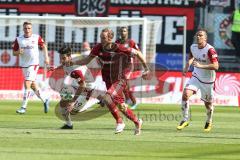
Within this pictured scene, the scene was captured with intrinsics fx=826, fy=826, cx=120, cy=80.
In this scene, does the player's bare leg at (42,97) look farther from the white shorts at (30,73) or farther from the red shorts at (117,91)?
the red shorts at (117,91)

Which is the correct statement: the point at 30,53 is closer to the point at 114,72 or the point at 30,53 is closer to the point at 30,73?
the point at 30,73

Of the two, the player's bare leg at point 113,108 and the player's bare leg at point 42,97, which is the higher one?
the player's bare leg at point 113,108

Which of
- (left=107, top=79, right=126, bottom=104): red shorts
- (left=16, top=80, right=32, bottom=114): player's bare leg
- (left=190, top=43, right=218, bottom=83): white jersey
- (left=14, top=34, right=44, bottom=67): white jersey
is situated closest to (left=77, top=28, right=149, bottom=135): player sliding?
(left=107, top=79, right=126, bottom=104): red shorts

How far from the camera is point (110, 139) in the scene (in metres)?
15.0

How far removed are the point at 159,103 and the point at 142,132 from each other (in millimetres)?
10366

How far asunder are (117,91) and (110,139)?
120cm

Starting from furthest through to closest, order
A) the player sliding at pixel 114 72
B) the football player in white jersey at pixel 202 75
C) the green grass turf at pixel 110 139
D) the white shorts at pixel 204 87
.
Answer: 1. the white shorts at pixel 204 87
2. the football player in white jersey at pixel 202 75
3. the player sliding at pixel 114 72
4. the green grass turf at pixel 110 139

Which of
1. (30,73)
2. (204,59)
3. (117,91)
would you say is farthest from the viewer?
(30,73)

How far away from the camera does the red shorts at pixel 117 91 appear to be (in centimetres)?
1577

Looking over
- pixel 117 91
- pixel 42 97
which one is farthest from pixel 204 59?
pixel 42 97

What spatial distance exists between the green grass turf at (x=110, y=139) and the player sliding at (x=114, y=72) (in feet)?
1.38

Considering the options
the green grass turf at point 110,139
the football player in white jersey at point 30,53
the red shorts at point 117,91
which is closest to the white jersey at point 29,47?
the football player in white jersey at point 30,53

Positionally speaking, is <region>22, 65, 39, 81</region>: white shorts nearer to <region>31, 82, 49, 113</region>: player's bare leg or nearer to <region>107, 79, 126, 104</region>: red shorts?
<region>31, 82, 49, 113</region>: player's bare leg

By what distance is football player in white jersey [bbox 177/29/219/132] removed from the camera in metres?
17.4
